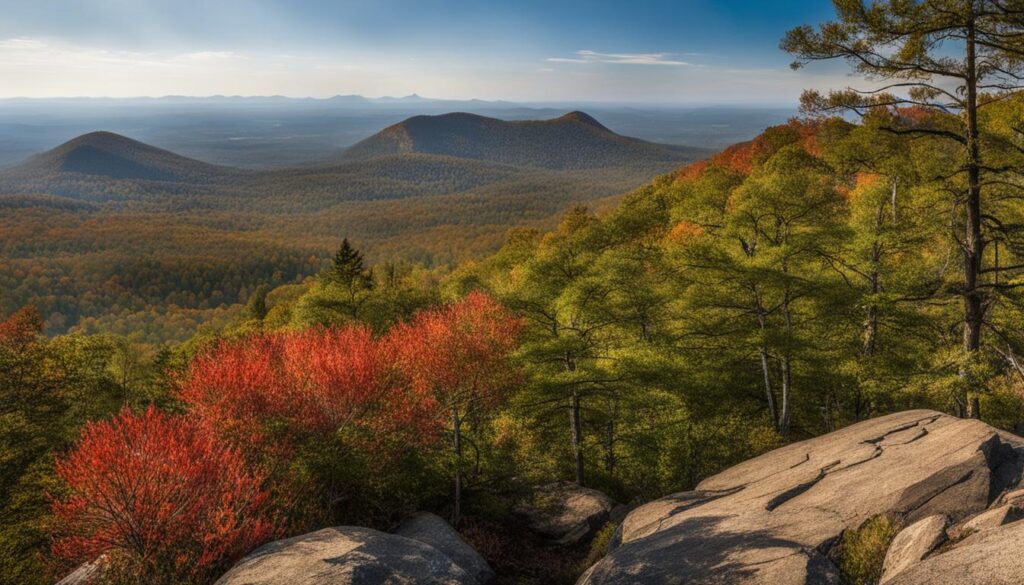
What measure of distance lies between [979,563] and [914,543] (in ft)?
6.53

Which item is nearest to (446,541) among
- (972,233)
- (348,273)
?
(972,233)

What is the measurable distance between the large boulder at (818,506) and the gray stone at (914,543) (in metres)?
0.52

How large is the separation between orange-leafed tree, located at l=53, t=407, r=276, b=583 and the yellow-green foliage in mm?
14678

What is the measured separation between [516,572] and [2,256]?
257 m

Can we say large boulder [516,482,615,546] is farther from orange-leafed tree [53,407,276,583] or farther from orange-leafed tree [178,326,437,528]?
orange-leafed tree [53,407,276,583]

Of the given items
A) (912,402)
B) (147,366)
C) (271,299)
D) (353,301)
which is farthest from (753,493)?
(271,299)

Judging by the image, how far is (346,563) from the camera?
12.2m

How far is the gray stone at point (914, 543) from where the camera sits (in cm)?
903

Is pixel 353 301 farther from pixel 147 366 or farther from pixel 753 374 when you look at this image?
pixel 753 374

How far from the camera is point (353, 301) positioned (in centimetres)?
4200

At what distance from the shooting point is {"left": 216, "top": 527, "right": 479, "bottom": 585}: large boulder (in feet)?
39.0

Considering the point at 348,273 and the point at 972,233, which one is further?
the point at 348,273

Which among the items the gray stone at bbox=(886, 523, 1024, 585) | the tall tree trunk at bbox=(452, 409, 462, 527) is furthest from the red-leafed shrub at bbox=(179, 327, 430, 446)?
the gray stone at bbox=(886, 523, 1024, 585)

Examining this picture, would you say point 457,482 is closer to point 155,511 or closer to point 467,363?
point 467,363
